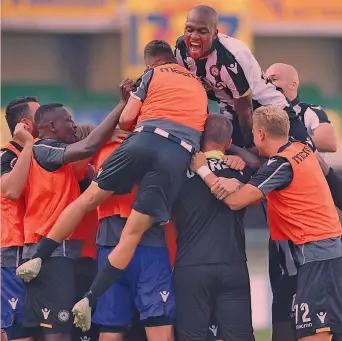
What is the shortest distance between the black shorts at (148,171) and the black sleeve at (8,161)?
0.85 m

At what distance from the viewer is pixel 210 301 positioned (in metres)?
7.21

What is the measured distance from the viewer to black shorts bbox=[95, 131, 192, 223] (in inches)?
277

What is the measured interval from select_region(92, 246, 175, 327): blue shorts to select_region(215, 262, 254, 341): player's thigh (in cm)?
33

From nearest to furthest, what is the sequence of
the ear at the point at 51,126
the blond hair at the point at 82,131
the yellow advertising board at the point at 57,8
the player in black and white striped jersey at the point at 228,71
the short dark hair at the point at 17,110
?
1. the player in black and white striped jersey at the point at 228,71
2. the ear at the point at 51,126
3. the blond hair at the point at 82,131
4. the short dark hair at the point at 17,110
5. the yellow advertising board at the point at 57,8

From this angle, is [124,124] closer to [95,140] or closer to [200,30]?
[95,140]

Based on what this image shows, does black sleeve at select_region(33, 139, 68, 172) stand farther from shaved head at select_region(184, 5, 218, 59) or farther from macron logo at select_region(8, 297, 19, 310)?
shaved head at select_region(184, 5, 218, 59)

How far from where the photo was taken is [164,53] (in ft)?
24.9

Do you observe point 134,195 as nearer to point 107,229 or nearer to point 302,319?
point 107,229

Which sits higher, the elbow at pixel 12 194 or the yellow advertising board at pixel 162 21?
the elbow at pixel 12 194

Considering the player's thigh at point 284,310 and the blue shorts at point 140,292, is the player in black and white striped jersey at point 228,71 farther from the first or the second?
the blue shorts at point 140,292

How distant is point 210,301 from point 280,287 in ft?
2.59

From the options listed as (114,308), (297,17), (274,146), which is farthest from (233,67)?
(297,17)

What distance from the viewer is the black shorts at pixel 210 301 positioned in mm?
7129

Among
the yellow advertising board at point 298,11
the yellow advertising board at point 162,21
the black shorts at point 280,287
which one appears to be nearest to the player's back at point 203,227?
the black shorts at point 280,287
